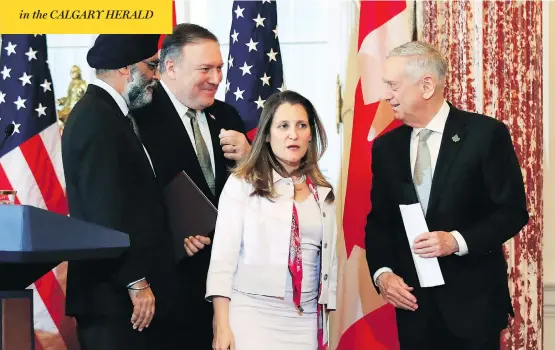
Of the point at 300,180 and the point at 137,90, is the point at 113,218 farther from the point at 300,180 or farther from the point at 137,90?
the point at 300,180

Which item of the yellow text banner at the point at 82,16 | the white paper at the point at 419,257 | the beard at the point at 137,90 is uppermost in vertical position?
the yellow text banner at the point at 82,16

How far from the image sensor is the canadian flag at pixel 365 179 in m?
3.84

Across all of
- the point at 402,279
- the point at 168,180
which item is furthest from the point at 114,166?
the point at 402,279

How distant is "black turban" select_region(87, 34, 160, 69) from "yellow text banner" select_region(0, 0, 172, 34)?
0.32 feet

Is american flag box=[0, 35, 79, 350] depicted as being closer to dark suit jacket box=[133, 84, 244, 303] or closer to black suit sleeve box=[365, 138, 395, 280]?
dark suit jacket box=[133, 84, 244, 303]

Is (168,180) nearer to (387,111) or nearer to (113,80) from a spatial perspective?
(113,80)

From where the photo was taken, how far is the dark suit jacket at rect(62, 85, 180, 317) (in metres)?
2.71

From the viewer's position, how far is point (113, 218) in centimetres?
271

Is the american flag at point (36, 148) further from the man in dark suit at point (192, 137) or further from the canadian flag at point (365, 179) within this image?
the canadian flag at point (365, 179)

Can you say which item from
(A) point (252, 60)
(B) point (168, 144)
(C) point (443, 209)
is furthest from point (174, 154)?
(C) point (443, 209)

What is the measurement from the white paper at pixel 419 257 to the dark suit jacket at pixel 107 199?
2.90 feet

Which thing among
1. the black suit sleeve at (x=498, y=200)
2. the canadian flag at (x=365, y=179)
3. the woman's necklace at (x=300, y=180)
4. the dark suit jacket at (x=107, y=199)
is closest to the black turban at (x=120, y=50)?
the dark suit jacket at (x=107, y=199)

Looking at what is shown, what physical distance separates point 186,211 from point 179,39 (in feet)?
2.25

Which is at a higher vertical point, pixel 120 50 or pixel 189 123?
pixel 120 50
